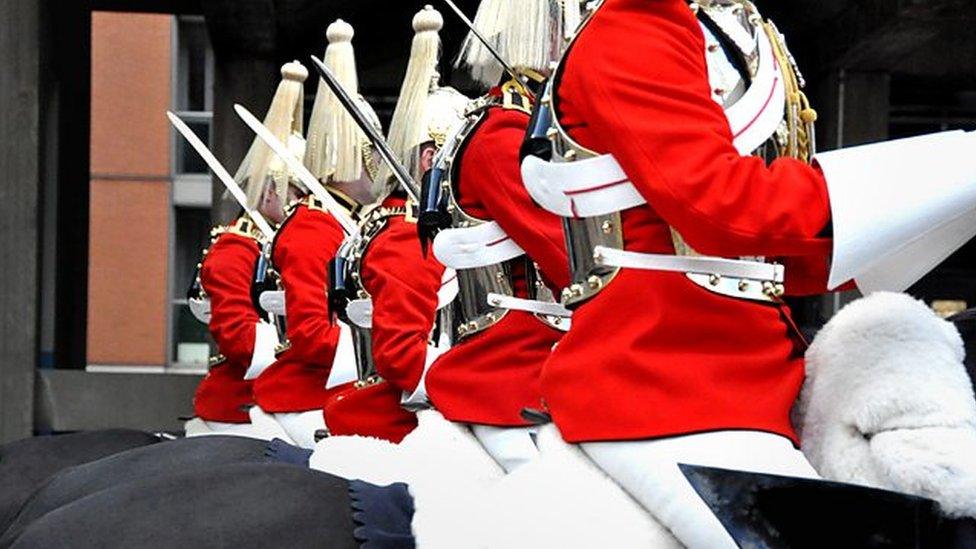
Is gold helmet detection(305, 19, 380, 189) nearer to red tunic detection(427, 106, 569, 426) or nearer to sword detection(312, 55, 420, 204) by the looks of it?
sword detection(312, 55, 420, 204)

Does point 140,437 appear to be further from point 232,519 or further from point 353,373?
point 232,519

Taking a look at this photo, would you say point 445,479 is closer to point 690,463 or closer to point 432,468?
point 432,468

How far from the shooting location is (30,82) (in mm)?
10148

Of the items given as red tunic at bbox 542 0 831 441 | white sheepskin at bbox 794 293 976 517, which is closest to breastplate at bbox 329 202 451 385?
red tunic at bbox 542 0 831 441

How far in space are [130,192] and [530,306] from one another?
2221 cm

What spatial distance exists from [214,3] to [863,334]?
8.24 m

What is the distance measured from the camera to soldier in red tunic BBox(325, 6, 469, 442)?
4.36 m

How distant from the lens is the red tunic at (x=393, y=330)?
434 centimetres

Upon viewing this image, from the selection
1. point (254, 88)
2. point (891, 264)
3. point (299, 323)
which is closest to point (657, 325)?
point (891, 264)

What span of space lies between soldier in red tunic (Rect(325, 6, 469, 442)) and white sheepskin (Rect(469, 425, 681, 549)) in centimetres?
185

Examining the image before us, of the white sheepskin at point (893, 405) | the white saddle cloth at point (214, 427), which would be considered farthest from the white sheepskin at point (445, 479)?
the white saddle cloth at point (214, 427)

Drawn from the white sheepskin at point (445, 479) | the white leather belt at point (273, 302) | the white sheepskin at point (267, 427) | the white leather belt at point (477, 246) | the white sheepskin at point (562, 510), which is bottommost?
the white sheepskin at point (267, 427)

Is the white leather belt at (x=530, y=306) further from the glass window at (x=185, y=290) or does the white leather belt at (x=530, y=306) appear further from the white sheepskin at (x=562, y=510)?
the glass window at (x=185, y=290)

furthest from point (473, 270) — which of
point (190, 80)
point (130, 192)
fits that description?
point (190, 80)
